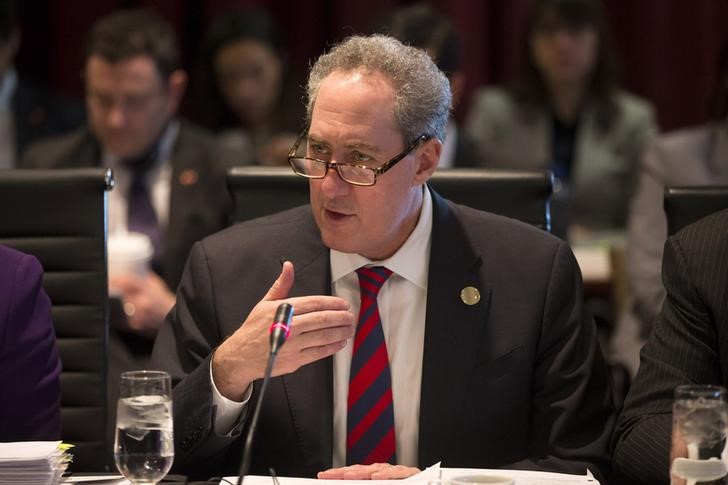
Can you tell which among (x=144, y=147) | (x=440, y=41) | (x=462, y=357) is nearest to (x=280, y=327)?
(x=462, y=357)

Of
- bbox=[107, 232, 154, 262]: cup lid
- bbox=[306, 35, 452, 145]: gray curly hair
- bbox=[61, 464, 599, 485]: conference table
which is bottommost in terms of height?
bbox=[61, 464, 599, 485]: conference table

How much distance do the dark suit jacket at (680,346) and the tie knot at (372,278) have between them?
21.2 inches

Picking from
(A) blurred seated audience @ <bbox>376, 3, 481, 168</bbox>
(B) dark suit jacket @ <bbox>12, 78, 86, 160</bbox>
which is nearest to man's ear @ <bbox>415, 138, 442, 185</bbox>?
(A) blurred seated audience @ <bbox>376, 3, 481, 168</bbox>

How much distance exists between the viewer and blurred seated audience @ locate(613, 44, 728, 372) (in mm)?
3932

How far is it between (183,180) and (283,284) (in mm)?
2006

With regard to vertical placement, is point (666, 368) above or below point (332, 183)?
below

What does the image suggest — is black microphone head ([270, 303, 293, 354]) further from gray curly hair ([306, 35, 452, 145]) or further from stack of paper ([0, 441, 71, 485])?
gray curly hair ([306, 35, 452, 145])

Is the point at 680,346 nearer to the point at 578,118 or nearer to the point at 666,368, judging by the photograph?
the point at 666,368

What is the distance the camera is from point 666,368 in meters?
2.31

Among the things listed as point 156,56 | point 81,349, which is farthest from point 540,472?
point 156,56

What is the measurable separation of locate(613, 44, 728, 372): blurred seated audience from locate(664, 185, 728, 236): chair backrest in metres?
1.18

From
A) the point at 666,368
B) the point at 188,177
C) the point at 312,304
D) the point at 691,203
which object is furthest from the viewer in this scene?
the point at 188,177

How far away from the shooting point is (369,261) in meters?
2.57

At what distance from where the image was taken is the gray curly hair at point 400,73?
2.50m
